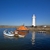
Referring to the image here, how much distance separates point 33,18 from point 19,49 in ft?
262

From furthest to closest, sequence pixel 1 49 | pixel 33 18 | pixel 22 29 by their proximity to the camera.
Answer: pixel 33 18
pixel 22 29
pixel 1 49

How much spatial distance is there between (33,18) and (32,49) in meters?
79.6

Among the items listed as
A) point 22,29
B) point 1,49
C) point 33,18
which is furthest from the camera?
point 33,18

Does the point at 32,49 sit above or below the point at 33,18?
below

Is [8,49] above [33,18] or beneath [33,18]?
beneath

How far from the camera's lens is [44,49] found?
22219 millimetres

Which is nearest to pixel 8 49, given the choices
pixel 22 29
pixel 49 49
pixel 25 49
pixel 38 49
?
pixel 25 49

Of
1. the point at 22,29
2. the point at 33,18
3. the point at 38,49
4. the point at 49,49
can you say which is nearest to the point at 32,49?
the point at 38,49

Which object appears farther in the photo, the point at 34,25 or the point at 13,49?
the point at 34,25

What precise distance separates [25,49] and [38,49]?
2.29 meters

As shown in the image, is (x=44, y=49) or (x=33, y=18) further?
(x=33, y=18)

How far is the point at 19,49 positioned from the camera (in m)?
21.9

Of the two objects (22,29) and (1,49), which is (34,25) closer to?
(22,29)

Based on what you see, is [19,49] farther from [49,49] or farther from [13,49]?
[49,49]
